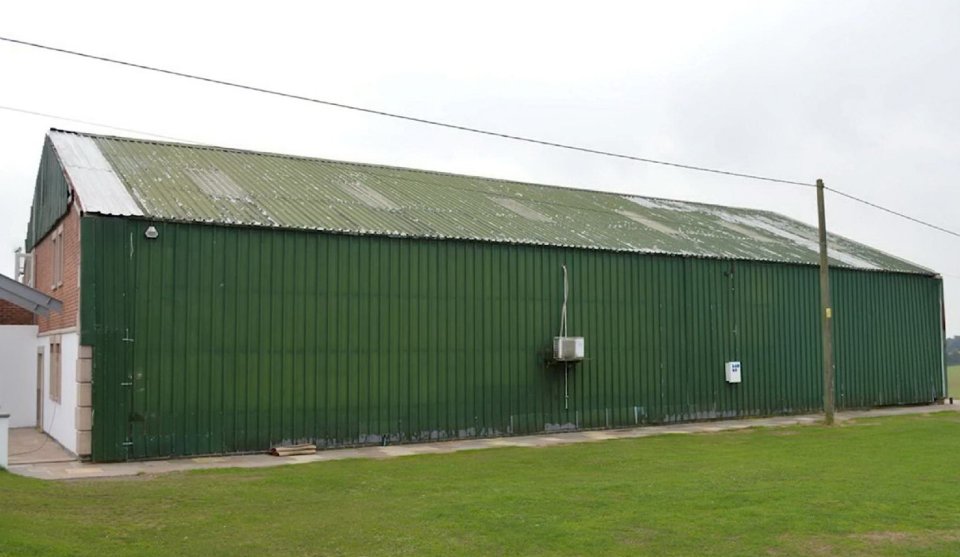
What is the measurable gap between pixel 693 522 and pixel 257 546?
545cm

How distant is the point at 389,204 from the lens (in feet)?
82.2

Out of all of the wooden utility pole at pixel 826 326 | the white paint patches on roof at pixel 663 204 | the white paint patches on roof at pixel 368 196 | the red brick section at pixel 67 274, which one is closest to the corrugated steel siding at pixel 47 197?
the red brick section at pixel 67 274

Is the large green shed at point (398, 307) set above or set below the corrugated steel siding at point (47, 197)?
below

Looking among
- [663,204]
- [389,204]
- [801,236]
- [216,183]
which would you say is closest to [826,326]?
[663,204]

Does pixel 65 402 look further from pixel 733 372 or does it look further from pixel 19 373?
pixel 733 372

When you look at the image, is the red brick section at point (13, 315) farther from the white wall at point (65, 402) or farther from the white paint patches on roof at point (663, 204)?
the white paint patches on roof at point (663, 204)

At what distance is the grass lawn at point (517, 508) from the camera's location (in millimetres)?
10047

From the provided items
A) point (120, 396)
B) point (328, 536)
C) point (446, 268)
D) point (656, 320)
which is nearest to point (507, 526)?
point (328, 536)

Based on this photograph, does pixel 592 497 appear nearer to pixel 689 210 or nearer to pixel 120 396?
pixel 120 396

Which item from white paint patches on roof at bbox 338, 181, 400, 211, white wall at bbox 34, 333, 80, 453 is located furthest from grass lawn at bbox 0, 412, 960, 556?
white paint patches on roof at bbox 338, 181, 400, 211

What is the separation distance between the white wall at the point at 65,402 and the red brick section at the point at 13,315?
4991 mm

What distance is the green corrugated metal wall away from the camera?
61.3ft

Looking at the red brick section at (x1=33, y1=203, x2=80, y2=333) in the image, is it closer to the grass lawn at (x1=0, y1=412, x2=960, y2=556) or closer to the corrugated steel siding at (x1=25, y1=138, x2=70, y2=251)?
the corrugated steel siding at (x1=25, y1=138, x2=70, y2=251)

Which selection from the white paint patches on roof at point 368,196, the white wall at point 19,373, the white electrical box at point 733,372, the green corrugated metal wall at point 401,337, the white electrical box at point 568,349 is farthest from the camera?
the white electrical box at point 733,372
